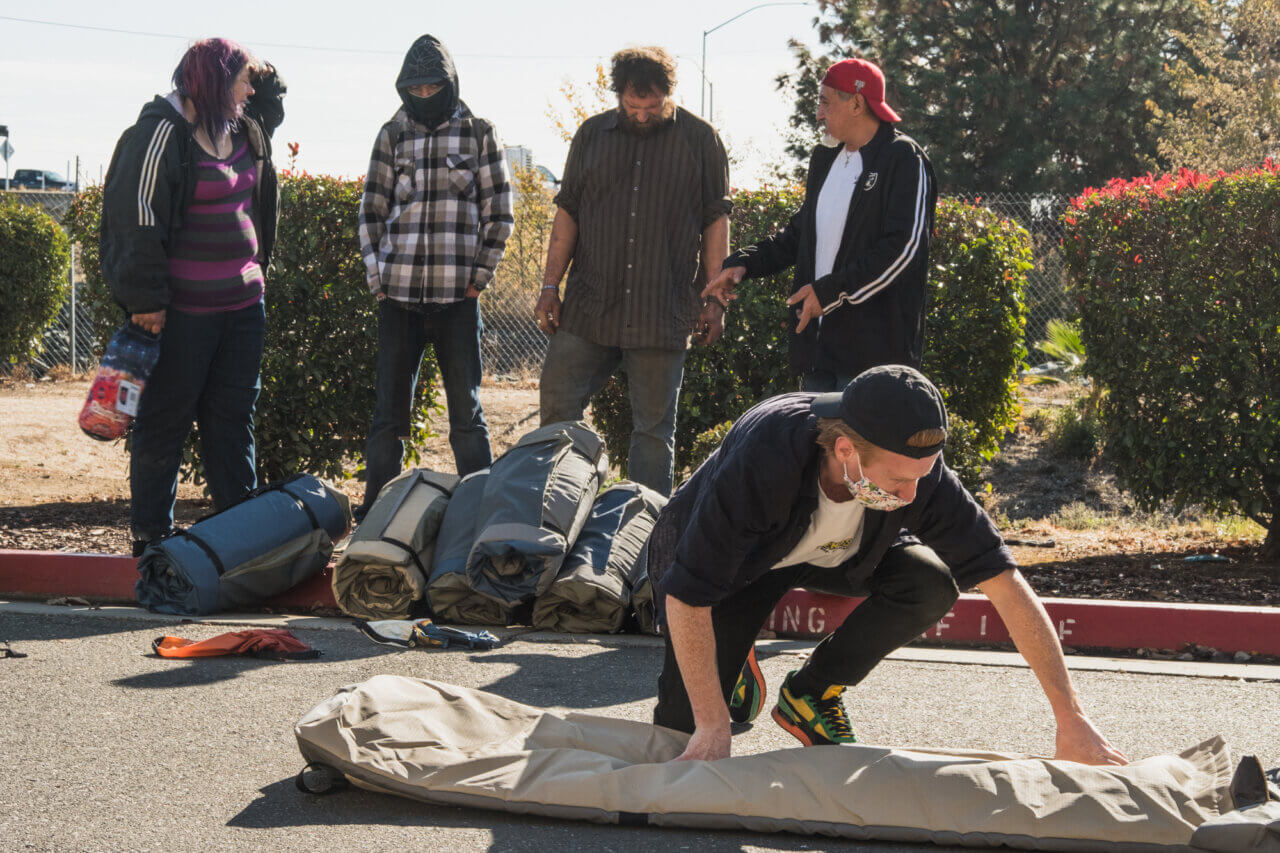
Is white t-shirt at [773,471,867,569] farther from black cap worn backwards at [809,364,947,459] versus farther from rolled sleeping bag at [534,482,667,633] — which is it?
rolled sleeping bag at [534,482,667,633]

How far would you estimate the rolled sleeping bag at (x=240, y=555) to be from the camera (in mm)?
5219

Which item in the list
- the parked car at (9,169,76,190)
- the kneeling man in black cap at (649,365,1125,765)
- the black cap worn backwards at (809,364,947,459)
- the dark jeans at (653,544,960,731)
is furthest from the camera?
the parked car at (9,169,76,190)

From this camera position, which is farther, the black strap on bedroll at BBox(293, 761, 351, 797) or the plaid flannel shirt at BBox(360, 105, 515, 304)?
the plaid flannel shirt at BBox(360, 105, 515, 304)

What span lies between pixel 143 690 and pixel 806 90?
2551 centimetres

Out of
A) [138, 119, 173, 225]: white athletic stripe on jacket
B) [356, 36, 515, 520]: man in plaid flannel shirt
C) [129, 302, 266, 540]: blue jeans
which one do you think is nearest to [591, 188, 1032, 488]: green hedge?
[356, 36, 515, 520]: man in plaid flannel shirt

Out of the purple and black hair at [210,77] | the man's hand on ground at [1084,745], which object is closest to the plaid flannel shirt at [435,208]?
the purple and black hair at [210,77]

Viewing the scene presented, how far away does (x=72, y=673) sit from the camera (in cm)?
434

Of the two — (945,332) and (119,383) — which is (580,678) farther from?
(945,332)

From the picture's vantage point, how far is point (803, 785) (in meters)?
3.05

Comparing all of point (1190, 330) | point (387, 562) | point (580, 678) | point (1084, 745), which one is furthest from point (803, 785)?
point (1190, 330)

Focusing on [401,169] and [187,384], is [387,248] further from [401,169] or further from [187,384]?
[187,384]

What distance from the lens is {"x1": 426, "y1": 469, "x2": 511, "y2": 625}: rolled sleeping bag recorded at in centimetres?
511

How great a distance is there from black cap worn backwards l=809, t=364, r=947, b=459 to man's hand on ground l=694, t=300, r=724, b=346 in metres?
2.76

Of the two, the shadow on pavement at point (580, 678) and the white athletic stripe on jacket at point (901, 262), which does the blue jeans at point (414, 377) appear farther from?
the white athletic stripe on jacket at point (901, 262)
